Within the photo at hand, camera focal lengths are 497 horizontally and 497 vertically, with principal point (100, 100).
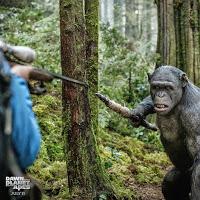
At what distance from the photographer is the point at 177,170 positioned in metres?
7.35

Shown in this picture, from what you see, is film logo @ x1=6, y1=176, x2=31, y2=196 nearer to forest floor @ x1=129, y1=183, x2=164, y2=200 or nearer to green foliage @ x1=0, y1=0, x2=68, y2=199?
green foliage @ x1=0, y1=0, x2=68, y2=199

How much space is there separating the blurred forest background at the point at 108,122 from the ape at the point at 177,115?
97cm

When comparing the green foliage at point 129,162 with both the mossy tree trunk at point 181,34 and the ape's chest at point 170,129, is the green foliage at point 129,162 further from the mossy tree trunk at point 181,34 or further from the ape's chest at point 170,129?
the mossy tree trunk at point 181,34

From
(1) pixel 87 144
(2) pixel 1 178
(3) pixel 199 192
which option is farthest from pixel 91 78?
(2) pixel 1 178

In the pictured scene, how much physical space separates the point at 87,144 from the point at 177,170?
1.75 metres

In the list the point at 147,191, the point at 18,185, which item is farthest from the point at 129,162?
the point at 18,185

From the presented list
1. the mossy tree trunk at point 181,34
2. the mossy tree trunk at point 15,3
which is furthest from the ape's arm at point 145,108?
the mossy tree trunk at point 15,3

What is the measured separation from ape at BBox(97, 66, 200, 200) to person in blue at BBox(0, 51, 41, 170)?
3079 millimetres

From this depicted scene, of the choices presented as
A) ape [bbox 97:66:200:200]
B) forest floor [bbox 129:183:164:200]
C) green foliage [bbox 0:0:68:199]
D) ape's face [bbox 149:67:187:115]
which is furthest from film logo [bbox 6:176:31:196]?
forest floor [bbox 129:183:164:200]

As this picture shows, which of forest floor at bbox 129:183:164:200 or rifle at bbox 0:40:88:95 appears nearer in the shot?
rifle at bbox 0:40:88:95

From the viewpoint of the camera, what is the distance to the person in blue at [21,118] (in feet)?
10.6

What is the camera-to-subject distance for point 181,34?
1128 centimetres

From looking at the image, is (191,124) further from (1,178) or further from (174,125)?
(1,178)

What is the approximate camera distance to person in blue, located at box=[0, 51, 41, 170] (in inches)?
127
